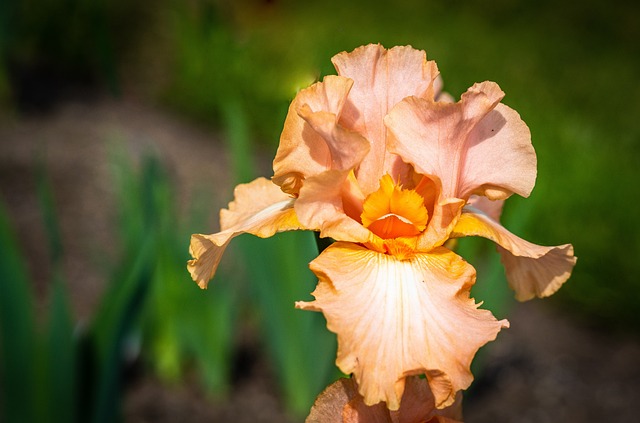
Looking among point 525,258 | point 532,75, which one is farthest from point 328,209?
point 532,75

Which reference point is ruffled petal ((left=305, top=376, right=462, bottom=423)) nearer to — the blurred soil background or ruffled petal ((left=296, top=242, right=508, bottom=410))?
ruffled petal ((left=296, top=242, right=508, bottom=410))

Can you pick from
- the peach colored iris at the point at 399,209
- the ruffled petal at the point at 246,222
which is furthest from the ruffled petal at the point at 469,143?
the ruffled petal at the point at 246,222

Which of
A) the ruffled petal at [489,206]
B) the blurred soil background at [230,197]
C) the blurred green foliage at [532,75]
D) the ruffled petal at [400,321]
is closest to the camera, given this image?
the ruffled petal at [400,321]

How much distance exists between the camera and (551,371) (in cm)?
211

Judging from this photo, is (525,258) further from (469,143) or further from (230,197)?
(230,197)

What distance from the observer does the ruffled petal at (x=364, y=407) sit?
51 cm

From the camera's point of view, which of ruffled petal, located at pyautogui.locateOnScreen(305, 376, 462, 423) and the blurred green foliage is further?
the blurred green foliage

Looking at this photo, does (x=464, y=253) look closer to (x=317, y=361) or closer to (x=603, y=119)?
(x=317, y=361)

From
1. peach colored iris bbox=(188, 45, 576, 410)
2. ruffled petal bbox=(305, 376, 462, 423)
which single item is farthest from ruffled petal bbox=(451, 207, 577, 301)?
ruffled petal bbox=(305, 376, 462, 423)

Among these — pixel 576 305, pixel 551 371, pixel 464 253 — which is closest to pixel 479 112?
pixel 464 253

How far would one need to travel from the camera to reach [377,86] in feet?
1.90

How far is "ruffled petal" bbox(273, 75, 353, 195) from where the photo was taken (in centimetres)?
54

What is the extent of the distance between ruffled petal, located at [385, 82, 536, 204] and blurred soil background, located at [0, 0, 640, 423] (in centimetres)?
11

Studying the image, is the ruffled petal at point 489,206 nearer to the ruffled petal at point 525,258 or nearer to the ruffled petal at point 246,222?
the ruffled petal at point 525,258
